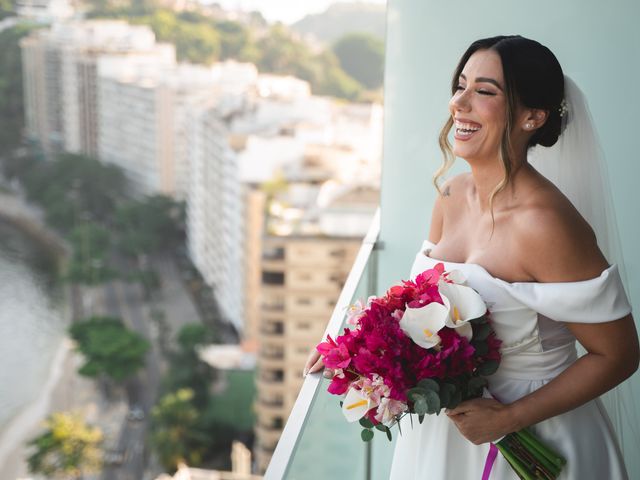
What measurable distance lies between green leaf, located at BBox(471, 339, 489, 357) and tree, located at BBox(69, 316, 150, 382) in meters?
23.6

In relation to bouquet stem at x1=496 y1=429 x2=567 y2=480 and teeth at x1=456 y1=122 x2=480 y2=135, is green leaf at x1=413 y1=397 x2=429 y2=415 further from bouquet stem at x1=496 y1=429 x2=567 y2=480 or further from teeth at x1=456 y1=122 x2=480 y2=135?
teeth at x1=456 y1=122 x2=480 y2=135

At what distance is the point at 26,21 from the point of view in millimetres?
33000

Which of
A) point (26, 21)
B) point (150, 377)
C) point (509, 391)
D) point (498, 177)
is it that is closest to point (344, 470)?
point (509, 391)

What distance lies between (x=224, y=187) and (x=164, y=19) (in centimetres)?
1093

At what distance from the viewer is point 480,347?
104cm

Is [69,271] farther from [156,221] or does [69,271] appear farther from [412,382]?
[412,382]

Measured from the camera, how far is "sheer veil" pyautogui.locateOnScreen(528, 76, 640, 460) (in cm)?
111

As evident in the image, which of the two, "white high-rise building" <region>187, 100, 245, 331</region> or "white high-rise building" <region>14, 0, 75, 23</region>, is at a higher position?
"white high-rise building" <region>14, 0, 75, 23</region>

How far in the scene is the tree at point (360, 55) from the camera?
37.8m

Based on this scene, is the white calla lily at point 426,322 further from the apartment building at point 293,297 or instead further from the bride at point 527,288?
the apartment building at point 293,297

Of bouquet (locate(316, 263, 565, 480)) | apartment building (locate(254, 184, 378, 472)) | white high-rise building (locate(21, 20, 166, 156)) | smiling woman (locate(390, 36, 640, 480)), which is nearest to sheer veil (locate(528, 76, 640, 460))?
smiling woman (locate(390, 36, 640, 480))

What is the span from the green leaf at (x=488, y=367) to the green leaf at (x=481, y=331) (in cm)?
3

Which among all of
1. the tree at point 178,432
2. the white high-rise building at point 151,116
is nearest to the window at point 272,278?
the tree at point 178,432

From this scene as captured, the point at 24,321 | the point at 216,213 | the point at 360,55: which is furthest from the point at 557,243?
the point at 360,55
